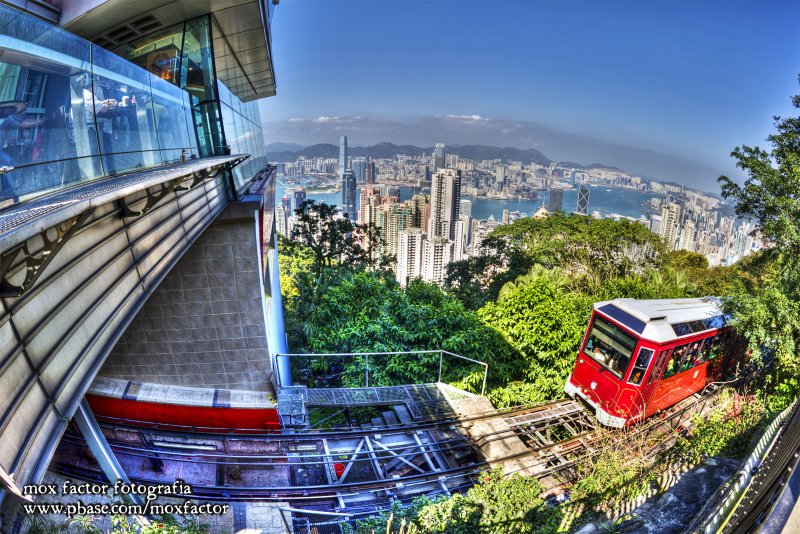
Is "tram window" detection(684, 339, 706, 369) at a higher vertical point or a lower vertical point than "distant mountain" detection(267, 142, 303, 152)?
higher

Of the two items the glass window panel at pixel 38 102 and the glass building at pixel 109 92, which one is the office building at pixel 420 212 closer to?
the glass building at pixel 109 92

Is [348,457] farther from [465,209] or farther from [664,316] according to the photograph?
[465,209]

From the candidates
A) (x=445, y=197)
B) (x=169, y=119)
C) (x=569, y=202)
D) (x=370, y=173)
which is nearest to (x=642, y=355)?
(x=169, y=119)

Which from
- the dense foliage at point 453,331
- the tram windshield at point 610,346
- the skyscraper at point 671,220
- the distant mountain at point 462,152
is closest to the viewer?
the tram windshield at point 610,346

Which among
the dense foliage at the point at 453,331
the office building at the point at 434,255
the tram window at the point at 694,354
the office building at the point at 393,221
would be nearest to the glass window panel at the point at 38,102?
the dense foliage at the point at 453,331

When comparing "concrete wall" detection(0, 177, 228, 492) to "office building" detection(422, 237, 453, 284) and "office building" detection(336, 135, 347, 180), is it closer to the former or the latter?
"office building" detection(422, 237, 453, 284)

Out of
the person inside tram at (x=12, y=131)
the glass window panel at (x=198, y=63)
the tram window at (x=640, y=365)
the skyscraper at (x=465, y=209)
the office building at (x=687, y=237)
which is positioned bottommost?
the skyscraper at (x=465, y=209)

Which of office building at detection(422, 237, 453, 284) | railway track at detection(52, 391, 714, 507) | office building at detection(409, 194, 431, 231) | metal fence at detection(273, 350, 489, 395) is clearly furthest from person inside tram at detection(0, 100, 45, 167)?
office building at detection(409, 194, 431, 231)
